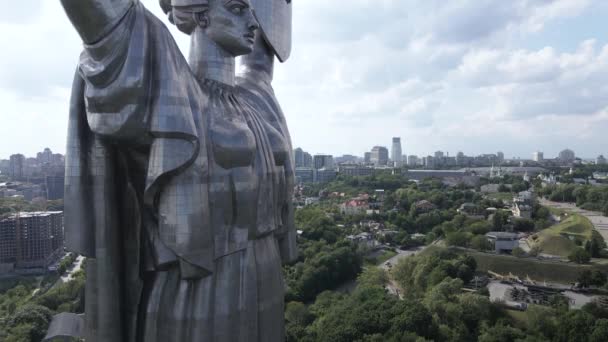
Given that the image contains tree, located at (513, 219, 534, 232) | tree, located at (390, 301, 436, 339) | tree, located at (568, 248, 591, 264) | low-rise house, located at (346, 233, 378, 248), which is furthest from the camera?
tree, located at (513, 219, 534, 232)

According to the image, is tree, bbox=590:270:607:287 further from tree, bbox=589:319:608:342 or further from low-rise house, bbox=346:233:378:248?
low-rise house, bbox=346:233:378:248

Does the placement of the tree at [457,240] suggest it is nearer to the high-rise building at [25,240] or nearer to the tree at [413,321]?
the tree at [413,321]

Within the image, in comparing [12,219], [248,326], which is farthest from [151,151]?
[12,219]

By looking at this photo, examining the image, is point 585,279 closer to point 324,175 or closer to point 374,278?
point 374,278

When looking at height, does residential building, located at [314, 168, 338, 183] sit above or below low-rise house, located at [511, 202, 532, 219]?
above

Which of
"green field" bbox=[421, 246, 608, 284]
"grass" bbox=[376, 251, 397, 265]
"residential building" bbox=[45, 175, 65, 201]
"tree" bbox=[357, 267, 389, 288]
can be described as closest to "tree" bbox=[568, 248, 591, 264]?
"green field" bbox=[421, 246, 608, 284]
